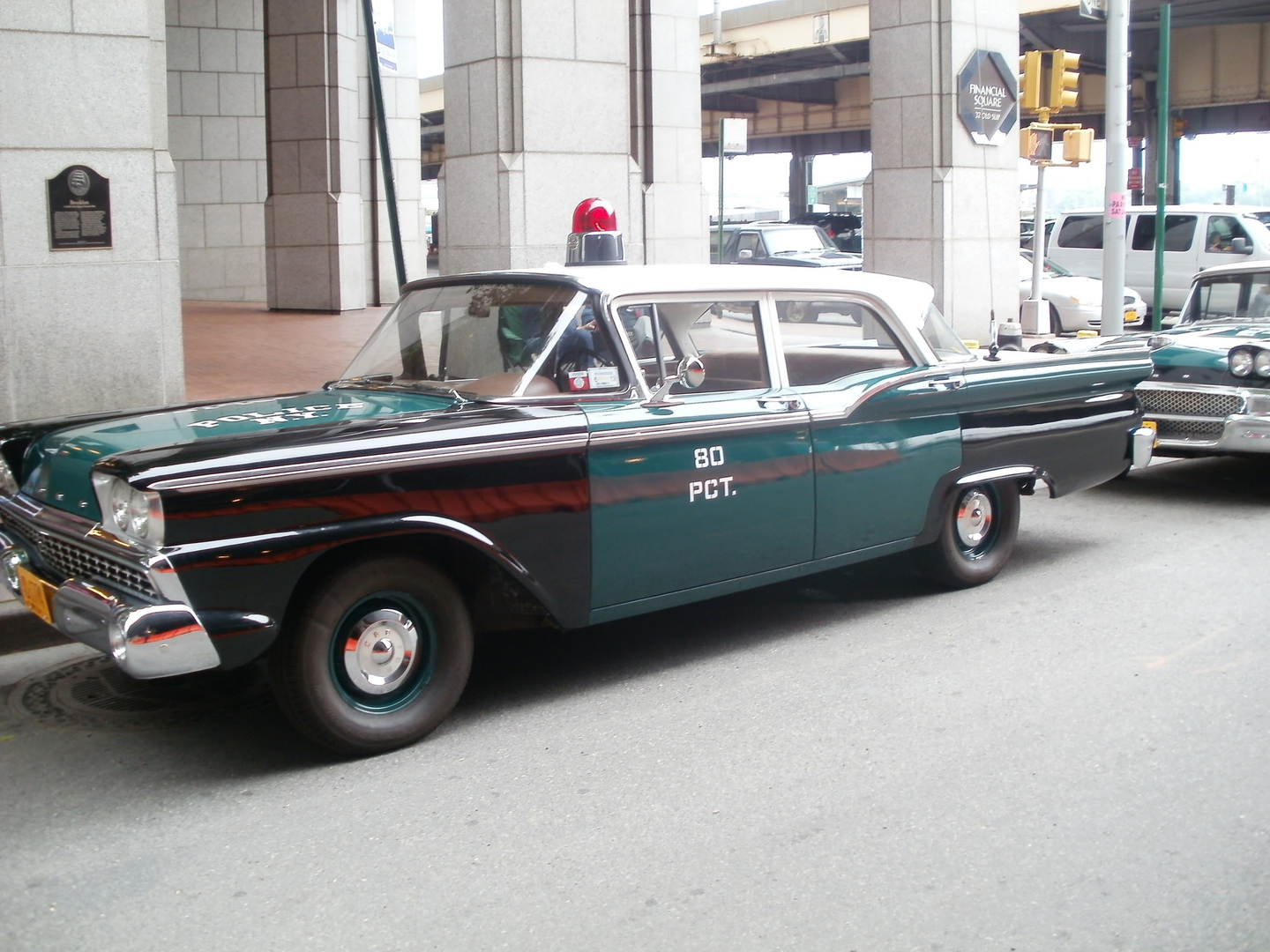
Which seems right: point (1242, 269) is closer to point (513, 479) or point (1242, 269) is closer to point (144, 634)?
point (513, 479)

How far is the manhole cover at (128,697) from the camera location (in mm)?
4898

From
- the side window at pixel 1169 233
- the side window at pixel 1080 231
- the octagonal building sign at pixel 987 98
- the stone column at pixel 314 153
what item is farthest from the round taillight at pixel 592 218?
the side window at pixel 1080 231

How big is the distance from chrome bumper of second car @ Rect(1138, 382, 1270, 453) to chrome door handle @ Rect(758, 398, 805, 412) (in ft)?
13.2

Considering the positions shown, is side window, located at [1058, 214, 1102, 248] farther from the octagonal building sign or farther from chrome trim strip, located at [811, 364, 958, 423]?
chrome trim strip, located at [811, 364, 958, 423]

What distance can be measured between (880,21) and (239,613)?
47.5ft

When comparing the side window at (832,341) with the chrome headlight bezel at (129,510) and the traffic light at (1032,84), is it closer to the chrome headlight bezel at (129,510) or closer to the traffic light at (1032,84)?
the chrome headlight bezel at (129,510)

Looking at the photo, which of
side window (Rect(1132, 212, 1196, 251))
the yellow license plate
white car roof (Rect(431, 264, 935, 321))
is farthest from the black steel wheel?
side window (Rect(1132, 212, 1196, 251))

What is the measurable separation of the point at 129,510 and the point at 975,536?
13.0 ft

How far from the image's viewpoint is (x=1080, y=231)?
73.7 feet

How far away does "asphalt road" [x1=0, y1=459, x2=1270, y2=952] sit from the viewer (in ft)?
11.1

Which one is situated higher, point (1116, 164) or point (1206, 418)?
point (1116, 164)

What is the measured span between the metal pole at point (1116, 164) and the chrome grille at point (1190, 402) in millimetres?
6846

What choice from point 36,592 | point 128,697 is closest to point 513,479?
point 36,592

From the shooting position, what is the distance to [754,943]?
128 inches
